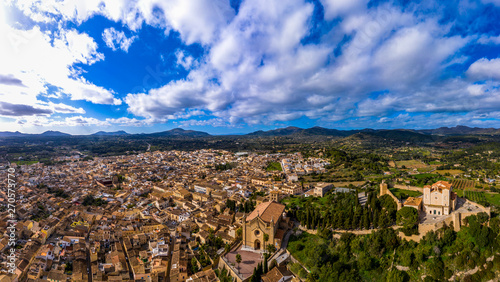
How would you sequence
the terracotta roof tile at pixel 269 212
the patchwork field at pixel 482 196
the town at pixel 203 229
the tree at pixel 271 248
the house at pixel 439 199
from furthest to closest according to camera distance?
the patchwork field at pixel 482 196 → the terracotta roof tile at pixel 269 212 → the tree at pixel 271 248 → the house at pixel 439 199 → the town at pixel 203 229

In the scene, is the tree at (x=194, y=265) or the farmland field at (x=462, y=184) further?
the farmland field at (x=462, y=184)

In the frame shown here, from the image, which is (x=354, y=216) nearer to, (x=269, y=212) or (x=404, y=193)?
(x=269, y=212)

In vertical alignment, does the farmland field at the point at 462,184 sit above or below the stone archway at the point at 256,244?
above

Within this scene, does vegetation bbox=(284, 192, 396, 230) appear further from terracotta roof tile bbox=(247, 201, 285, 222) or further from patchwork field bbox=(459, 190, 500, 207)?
patchwork field bbox=(459, 190, 500, 207)

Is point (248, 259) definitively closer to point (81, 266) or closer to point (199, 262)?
point (199, 262)

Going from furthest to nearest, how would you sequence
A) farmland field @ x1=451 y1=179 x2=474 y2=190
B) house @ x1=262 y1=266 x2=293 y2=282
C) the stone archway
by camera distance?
farmland field @ x1=451 y1=179 x2=474 y2=190, the stone archway, house @ x1=262 y1=266 x2=293 y2=282

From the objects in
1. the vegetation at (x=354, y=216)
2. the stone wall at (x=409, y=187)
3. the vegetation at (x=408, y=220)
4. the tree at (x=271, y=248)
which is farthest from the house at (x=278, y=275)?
the stone wall at (x=409, y=187)

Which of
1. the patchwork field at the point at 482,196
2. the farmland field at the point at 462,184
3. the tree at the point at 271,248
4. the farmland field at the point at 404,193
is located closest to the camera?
the tree at the point at 271,248

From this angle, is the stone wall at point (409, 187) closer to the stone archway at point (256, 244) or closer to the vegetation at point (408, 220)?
the vegetation at point (408, 220)

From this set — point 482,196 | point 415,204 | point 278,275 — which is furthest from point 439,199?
point 278,275

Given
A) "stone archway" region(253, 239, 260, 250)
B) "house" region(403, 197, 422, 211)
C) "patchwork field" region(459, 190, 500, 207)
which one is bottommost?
"stone archway" region(253, 239, 260, 250)

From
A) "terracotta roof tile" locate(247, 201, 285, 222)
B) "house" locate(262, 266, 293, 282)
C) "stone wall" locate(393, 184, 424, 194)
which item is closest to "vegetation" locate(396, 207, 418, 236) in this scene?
"house" locate(262, 266, 293, 282)
